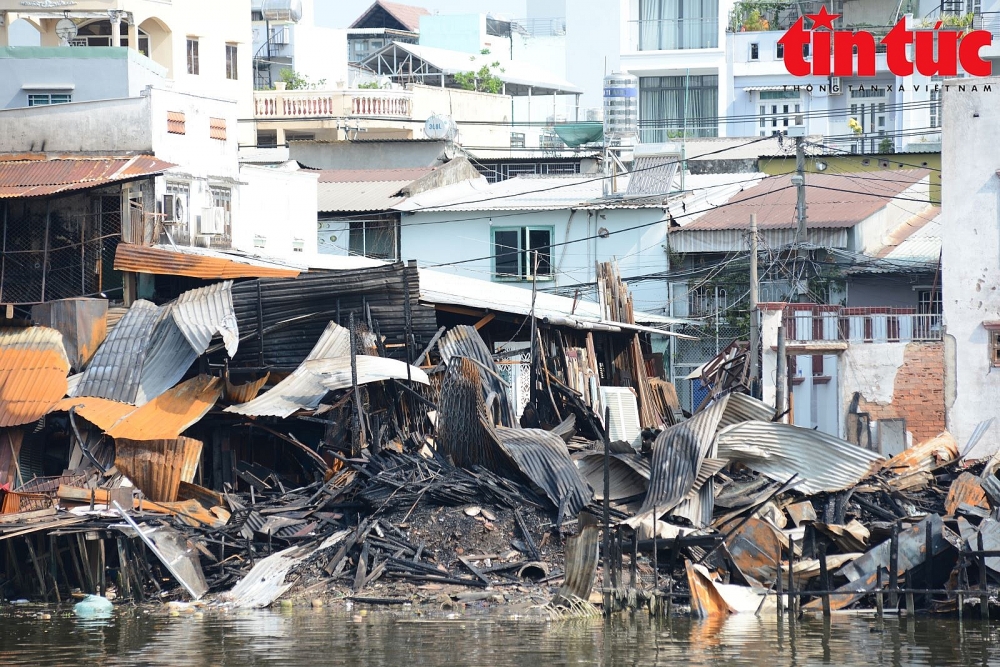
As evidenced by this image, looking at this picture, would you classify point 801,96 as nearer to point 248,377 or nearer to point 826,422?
point 826,422

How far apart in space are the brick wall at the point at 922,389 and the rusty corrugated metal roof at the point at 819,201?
7.12 metres

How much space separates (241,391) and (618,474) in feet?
19.1

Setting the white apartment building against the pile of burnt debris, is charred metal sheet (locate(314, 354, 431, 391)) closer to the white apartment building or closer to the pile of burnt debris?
the pile of burnt debris

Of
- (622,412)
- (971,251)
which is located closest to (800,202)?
(971,251)

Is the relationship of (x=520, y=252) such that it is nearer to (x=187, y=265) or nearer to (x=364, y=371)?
(x=187, y=265)

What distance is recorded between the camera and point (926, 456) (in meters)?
23.2

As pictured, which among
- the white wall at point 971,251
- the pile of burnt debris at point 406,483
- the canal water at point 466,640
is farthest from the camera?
the white wall at point 971,251

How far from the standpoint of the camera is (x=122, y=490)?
2105 centimetres

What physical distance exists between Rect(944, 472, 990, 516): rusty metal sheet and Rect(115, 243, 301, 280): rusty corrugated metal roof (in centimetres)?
1012

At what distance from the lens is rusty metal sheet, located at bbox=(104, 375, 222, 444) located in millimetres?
21688

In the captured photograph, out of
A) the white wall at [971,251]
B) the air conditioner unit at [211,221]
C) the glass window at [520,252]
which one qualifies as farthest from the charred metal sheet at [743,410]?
the glass window at [520,252]

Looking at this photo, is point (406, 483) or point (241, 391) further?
point (241, 391)

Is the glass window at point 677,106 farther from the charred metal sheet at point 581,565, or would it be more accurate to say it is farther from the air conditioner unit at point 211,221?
the charred metal sheet at point 581,565

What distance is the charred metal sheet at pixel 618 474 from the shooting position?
20625 millimetres
